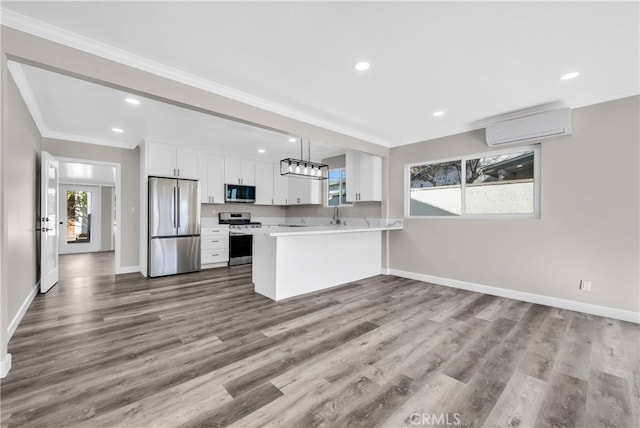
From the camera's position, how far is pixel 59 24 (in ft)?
6.41

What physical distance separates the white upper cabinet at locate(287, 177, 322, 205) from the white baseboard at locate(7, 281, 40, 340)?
4.77 meters

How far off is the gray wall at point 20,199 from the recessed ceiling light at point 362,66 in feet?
8.81

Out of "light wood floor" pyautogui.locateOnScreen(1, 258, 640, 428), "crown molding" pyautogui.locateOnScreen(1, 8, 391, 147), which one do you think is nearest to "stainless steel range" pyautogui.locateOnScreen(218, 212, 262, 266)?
"light wood floor" pyautogui.locateOnScreen(1, 258, 640, 428)

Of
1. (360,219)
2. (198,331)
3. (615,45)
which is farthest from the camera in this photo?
(360,219)

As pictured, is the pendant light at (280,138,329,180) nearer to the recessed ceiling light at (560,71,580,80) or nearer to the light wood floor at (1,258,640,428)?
the light wood floor at (1,258,640,428)

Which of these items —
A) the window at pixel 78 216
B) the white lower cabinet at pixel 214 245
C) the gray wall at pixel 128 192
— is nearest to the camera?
the gray wall at pixel 128 192

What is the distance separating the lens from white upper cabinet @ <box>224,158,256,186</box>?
6273mm

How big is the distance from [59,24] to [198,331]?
269 centimetres

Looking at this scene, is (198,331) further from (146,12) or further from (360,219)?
(360,219)

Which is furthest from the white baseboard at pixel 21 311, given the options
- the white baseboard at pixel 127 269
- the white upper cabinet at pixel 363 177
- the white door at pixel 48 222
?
the white upper cabinet at pixel 363 177

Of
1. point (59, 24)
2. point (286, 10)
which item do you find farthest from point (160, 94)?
point (286, 10)

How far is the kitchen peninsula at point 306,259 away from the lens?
143 inches

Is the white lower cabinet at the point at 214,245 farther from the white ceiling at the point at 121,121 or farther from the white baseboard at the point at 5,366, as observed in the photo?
the white baseboard at the point at 5,366

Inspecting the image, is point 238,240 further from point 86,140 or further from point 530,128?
point 530,128
